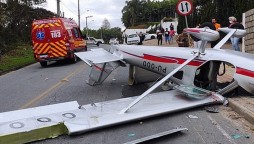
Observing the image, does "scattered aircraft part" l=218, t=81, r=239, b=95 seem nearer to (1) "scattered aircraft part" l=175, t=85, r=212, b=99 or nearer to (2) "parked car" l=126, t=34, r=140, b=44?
(1) "scattered aircraft part" l=175, t=85, r=212, b=99

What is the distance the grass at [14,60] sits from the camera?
21458 mm

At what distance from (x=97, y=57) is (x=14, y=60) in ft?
53.6

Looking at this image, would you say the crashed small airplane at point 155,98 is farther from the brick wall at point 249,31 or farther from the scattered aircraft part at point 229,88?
the brick wall at point 249,31

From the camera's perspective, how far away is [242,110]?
7.23 metres

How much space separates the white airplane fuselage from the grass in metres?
11.2

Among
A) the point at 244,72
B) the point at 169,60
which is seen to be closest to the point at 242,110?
the point at 244,72

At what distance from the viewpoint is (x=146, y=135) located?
20.6 feet

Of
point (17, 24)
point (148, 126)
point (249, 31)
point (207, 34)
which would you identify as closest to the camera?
point (148, 126)

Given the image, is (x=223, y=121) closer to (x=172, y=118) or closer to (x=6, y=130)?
(x=172, y=118)

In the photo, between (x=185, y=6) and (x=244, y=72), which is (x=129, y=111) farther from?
(x=185, y=6)

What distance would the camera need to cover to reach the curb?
6.81m

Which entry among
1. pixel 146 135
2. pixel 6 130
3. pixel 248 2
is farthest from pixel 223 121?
pixel 248 2

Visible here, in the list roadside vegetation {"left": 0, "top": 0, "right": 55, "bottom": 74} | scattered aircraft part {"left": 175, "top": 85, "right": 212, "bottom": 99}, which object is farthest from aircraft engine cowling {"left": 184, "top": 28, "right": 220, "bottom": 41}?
roadside vegetation {"left": 0, "top": 0, "right": 55, "bottom": 74}

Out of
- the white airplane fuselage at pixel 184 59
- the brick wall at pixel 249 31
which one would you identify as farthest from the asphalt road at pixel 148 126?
the brick wall at pixel 249 31
